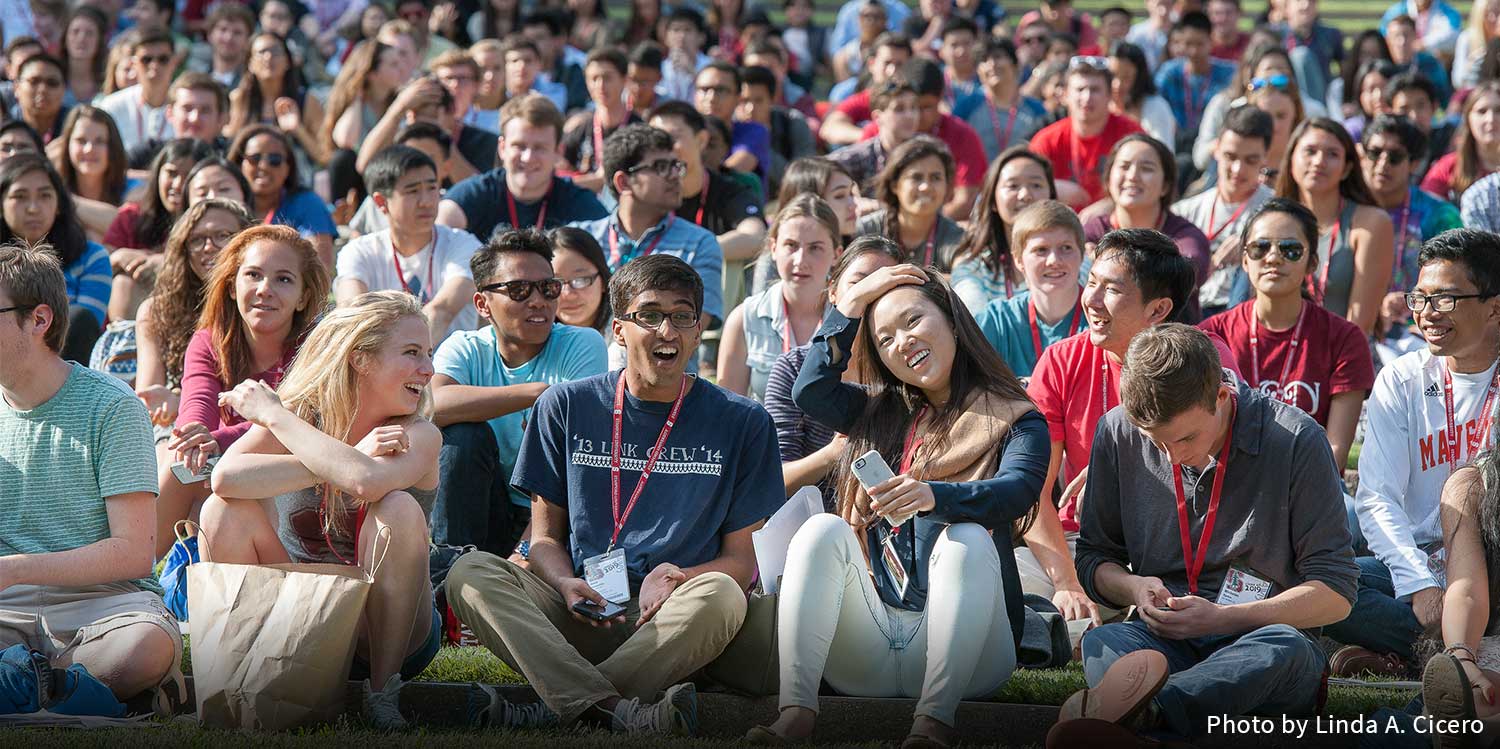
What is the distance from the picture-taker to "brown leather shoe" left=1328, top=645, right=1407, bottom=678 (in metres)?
5.20

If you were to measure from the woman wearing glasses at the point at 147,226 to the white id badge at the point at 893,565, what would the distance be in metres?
4.95

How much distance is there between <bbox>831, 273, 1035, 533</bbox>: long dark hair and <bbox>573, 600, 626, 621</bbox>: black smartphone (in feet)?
2.41

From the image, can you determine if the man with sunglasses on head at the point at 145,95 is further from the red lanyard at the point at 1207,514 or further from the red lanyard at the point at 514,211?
the red lanyard at the point at 1207,514

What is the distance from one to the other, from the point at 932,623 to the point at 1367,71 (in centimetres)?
977

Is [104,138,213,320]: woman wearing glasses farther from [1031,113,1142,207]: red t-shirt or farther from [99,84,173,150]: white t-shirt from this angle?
[1031,113,1142,207]: red t-shirt

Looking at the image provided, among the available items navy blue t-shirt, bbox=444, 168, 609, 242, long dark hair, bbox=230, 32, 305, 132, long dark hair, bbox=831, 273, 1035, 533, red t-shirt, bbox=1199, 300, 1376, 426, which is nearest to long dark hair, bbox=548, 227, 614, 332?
navy blue t-shirt, bbox=444, 168, 609, 242

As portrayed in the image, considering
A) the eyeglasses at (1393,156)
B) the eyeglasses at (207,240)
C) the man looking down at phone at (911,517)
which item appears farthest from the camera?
the eyeglasses at (1393,156)

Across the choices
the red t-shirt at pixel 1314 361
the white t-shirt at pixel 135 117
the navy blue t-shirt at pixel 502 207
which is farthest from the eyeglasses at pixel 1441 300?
the white t-shirt at pixel 135 117

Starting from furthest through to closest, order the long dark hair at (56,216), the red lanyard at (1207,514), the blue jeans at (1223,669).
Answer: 1. the long dark hair at (56,216)
2. the red lanyard at (1207,514)
3. the blue jeans at (1223,669)

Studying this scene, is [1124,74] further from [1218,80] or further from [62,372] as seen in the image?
[62,372]

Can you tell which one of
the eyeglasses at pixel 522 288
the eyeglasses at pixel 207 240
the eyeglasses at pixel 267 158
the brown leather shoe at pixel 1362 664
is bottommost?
the brown leather shoe at pixel 1362 664

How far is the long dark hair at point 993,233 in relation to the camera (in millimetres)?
7742

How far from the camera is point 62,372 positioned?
4.82 metres

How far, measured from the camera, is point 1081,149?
10.6 metres
